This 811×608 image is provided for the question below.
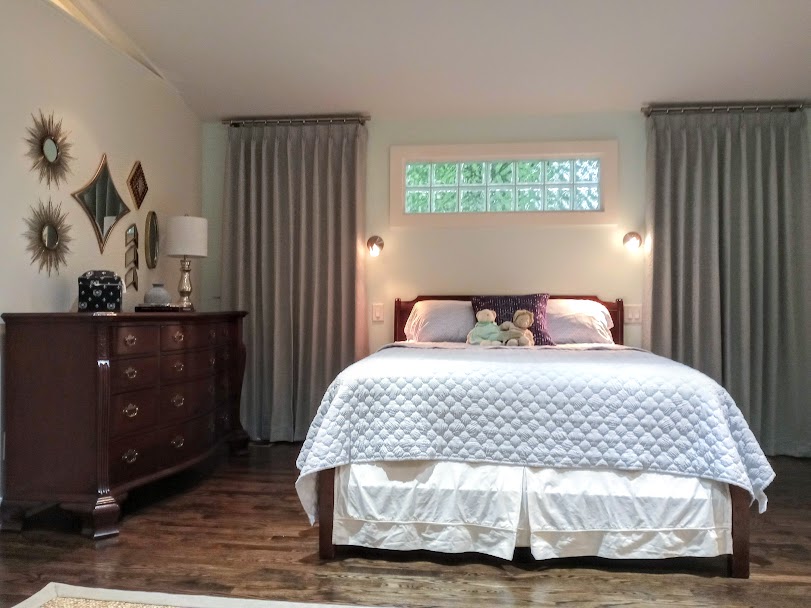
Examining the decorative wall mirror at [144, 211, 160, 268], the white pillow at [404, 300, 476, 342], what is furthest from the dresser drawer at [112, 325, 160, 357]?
the white pillow at [404, 300, 476, 342]

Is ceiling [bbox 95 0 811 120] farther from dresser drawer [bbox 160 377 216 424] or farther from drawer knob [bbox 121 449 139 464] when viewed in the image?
drawer knob [bbox 121 449 139 464]

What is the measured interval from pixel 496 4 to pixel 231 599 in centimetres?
280

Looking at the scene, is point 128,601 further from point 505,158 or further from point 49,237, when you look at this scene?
point 505,158

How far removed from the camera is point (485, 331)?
3.16 m

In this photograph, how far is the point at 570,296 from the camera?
3723mm

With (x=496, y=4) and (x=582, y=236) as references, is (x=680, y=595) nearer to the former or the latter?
(x=582, y=236)

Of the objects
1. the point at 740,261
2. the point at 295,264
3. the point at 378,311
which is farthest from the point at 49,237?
the point at 740,261

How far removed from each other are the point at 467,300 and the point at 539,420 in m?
1.80

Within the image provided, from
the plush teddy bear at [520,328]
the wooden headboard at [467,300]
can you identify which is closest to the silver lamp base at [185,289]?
the wooden headboard at [467,300]

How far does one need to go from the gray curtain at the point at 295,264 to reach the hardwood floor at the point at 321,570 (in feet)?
4.47

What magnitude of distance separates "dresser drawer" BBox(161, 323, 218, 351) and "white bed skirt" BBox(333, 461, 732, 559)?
46.1 inches

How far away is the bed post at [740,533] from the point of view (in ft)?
6.10

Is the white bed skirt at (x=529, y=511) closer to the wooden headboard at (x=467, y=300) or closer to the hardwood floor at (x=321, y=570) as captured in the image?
the hardwood floor at (x=321, y=570)

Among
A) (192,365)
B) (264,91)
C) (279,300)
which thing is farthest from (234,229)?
(192,365)
